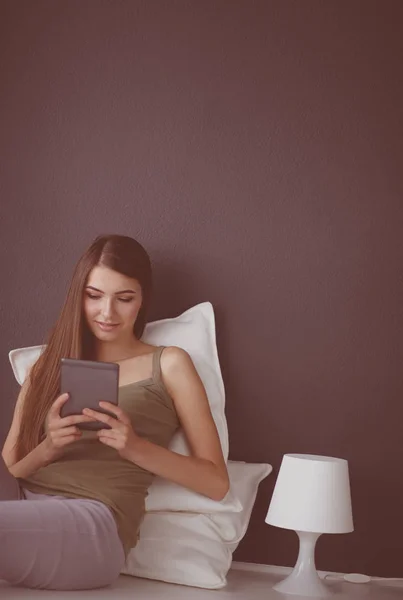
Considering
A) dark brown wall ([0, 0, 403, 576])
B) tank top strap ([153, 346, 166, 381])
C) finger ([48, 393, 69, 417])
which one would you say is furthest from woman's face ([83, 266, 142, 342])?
finger ([48, 393, 69, 417])

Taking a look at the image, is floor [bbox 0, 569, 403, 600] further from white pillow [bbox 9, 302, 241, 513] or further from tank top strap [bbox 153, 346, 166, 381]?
tank top strap [bbox 153, 346, 166, 381]

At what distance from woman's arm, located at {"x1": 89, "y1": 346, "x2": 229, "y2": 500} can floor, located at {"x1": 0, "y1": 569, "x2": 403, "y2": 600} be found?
0.88 feet

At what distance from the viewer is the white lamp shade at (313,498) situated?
2576mm

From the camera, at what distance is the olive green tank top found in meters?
2.59

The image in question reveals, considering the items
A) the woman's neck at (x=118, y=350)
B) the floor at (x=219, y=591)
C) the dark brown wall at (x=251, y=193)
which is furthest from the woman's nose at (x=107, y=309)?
the floor at (x=219, y=591)

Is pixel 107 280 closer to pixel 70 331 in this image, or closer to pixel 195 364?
pixel 70 331

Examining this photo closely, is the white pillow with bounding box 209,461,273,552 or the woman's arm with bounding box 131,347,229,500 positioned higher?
the woman's arm with bounding box 131,347,229,500

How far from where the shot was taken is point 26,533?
2.33 metres

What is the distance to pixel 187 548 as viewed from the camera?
8.68ft

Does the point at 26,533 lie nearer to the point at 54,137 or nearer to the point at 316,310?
the point at 316,310

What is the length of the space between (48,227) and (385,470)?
138 cm

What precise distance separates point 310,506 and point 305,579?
8.5 inches

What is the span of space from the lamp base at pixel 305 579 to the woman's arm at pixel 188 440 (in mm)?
271

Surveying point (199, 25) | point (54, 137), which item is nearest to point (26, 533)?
point (54, 137)
